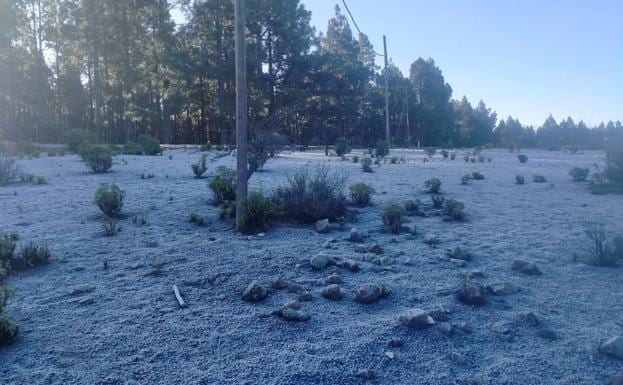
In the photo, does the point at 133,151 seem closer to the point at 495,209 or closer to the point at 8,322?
the point at 495,209

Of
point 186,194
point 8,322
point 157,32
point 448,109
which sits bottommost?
point 8,322

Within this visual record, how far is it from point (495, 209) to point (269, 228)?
13.7 ft

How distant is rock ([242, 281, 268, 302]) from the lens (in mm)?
4695

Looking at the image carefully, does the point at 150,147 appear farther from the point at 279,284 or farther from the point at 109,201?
the point at 279,284

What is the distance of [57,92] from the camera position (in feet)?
156

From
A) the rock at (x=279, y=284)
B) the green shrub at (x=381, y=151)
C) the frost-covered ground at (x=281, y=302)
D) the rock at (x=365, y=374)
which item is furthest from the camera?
the green shrub at (x=381, y=151)

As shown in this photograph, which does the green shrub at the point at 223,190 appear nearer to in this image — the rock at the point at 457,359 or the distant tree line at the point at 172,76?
the rock at the point at 457,359

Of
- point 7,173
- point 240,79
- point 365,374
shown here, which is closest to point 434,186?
point 240,79

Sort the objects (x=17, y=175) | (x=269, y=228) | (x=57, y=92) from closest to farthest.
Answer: (x=269, y=228), (x=17, y=175), (x=57, y=92)

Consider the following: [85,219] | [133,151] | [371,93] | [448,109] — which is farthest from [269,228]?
[448,109]

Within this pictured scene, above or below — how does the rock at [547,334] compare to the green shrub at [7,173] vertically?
below

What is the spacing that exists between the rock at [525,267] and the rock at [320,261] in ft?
6.77

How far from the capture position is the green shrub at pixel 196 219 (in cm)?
724

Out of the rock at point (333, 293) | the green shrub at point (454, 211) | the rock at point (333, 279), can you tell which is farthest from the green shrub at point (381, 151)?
the rock at point (333, 293)
